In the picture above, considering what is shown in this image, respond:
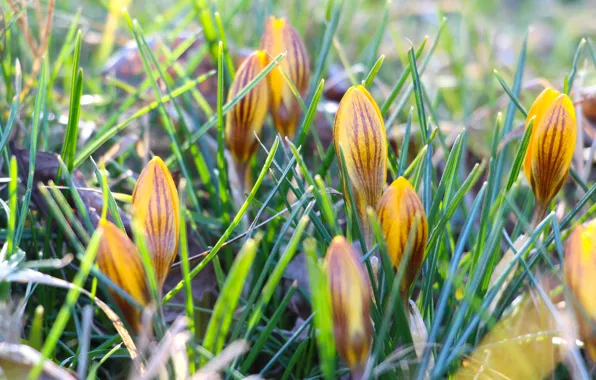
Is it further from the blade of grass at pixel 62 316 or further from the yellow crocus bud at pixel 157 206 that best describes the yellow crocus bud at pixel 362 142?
the blade of grass at pixel 62 316

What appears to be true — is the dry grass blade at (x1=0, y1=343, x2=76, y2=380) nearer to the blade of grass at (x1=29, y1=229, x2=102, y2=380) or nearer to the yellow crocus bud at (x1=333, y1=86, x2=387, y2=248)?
the blade of grass at (x1=29, y1=229, x2=102, y2=380)

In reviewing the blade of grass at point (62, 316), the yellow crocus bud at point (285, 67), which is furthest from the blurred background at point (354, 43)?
the blade of grass at point (62, 316)

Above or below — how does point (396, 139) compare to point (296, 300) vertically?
above

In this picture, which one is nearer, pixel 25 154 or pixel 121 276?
pixel 121 276

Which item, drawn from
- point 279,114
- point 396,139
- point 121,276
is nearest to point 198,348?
point 121,276

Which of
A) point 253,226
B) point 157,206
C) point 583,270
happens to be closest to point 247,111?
point 253,226


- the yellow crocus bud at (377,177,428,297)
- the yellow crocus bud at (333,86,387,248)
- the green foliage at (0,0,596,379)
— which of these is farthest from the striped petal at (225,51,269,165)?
the yellow crocus bud at (377,177,428,297)

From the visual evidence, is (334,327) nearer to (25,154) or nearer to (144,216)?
(144,216)

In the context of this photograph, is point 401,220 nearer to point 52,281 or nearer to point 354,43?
point 52,281
